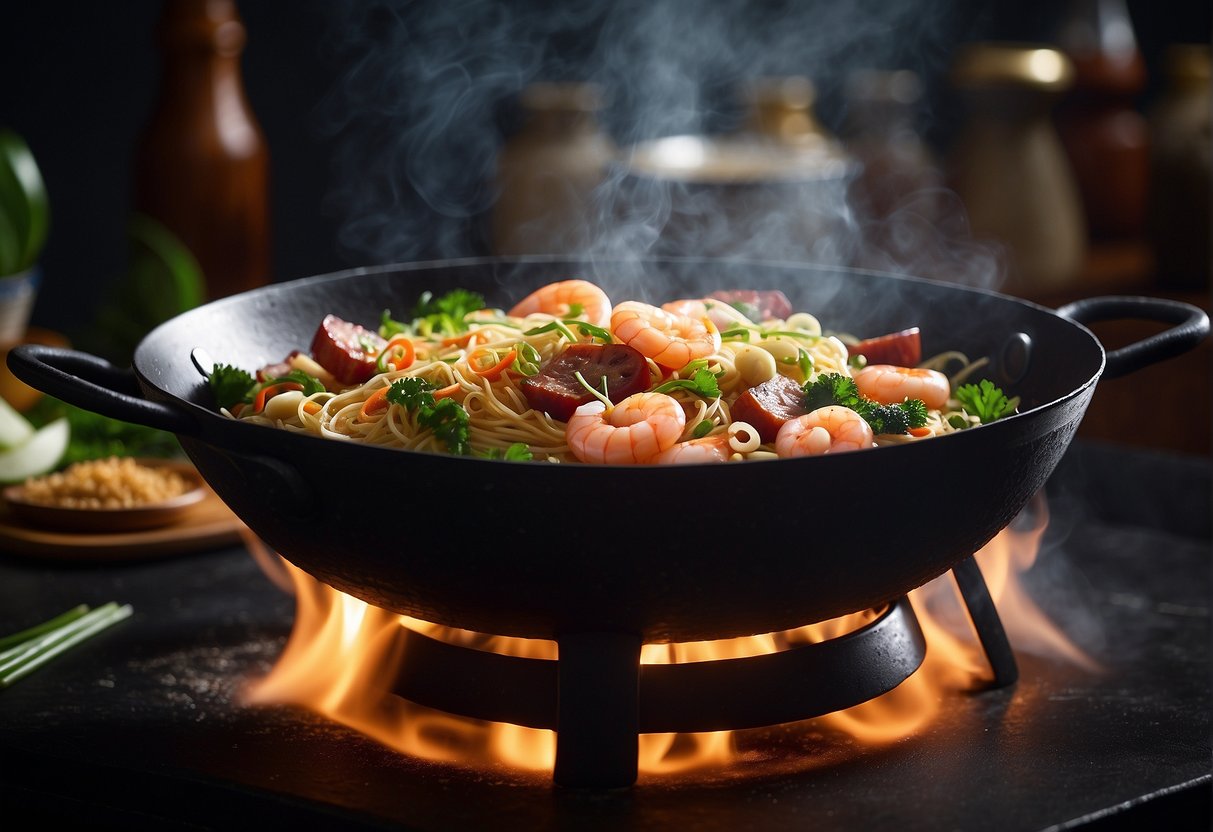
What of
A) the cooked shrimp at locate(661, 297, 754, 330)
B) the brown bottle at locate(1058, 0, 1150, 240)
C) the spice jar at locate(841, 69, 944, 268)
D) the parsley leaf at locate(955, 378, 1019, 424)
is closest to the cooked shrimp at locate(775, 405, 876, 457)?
the parsley leaf at locate(955, 378, 1019, 424)

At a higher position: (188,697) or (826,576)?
(826,576)

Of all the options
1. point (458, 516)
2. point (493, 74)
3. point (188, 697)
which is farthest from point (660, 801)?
point (493, 74)

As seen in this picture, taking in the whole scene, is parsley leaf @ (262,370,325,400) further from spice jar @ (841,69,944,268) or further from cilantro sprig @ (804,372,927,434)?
spice jar @ (841,69,944,268)

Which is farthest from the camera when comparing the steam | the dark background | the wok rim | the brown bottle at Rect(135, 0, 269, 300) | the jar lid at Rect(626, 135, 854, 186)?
the steam

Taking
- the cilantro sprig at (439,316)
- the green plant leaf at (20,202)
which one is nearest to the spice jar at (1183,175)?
the cilantro sprig at (439,316)

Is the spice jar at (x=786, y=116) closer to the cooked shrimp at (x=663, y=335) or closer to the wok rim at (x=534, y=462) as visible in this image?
the wok rim at (x=534, y=462)

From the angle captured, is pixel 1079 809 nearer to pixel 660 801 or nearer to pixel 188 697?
pixel 660 801

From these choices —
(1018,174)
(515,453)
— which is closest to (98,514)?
(515,453)
